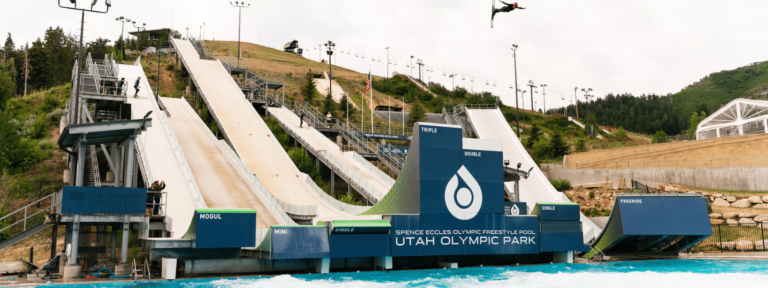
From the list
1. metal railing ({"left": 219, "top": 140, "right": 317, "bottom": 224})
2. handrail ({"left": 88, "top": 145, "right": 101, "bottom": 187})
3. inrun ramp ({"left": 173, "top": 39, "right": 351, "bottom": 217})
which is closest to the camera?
metal railing ({"left": 219, "top": 140, "right": 317, "bottom": 224})

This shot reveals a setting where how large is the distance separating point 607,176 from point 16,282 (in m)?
34.7

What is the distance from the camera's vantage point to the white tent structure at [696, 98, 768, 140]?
46156 millimetres

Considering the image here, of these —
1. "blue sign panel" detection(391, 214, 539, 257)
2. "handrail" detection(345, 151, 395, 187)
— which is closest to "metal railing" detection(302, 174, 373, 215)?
"handrail" detection(345, 151, 395, 187)

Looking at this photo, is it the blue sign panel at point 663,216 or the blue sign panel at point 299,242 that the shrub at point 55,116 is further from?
the blue sign panel at point 663,216

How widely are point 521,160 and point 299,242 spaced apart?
27.6m

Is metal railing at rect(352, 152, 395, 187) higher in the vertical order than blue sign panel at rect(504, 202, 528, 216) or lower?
higher

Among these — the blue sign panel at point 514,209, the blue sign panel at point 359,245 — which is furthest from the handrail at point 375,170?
the blue sign panel at point 359,245

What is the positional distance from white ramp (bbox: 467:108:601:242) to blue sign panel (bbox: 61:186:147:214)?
713 inches

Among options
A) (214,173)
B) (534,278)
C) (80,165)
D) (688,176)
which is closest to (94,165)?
(214,173)

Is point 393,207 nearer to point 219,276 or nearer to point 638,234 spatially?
point 219,276

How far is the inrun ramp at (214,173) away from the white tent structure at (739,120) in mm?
40859

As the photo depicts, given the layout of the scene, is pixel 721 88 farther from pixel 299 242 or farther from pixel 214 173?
pixel 299 242

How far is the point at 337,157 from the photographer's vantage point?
125 feet

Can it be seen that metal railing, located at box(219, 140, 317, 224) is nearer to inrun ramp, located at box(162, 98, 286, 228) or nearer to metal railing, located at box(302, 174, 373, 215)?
inrun ramp, located at box(162, 98, 286, 228)
